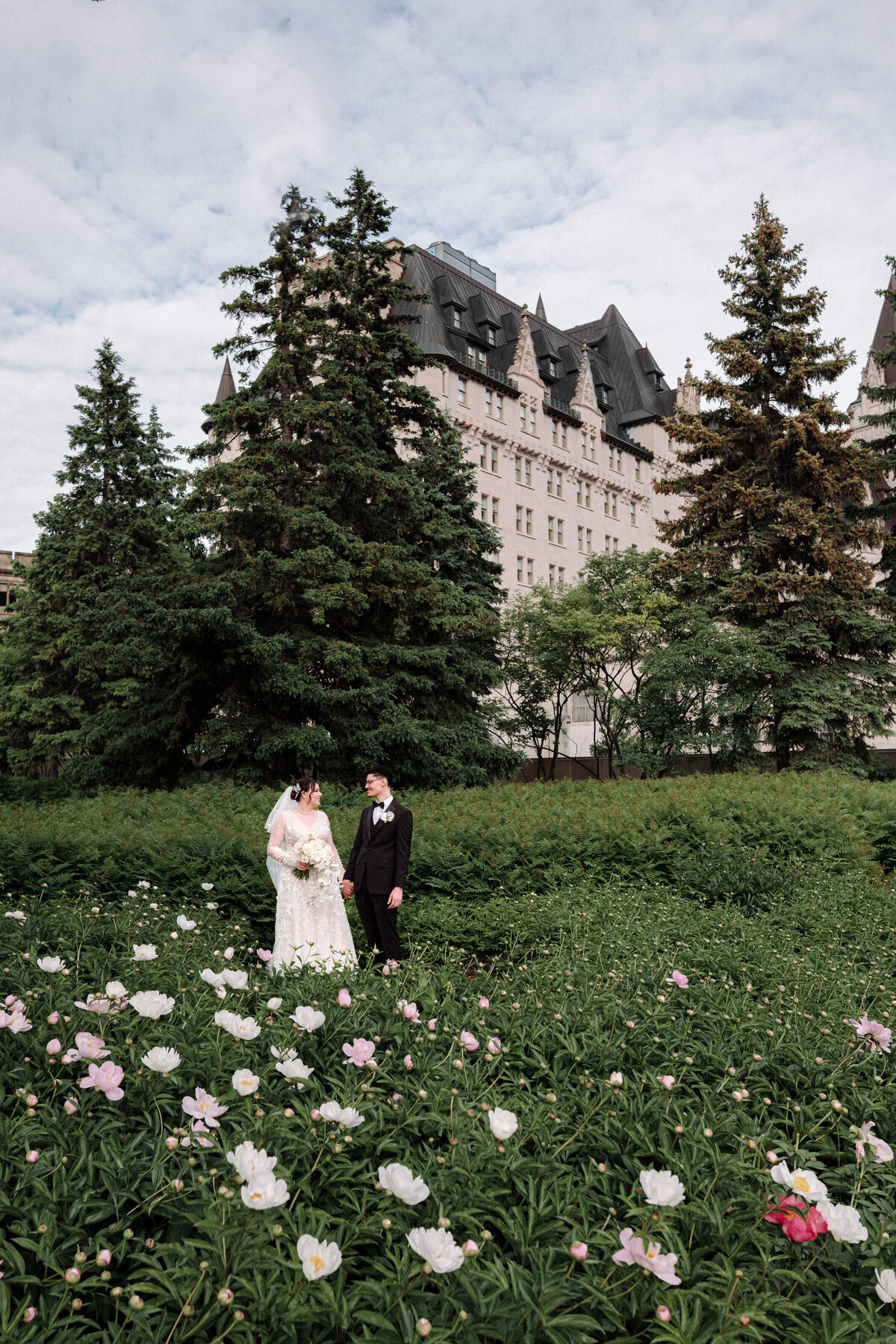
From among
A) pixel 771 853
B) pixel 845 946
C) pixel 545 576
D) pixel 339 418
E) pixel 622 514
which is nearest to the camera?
pixel 845 946

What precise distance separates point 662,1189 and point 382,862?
548 centimetres

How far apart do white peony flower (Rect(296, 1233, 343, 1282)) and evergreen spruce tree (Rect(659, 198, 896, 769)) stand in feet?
76.4

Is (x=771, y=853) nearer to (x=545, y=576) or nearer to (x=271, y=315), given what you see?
(x=271, y=315)

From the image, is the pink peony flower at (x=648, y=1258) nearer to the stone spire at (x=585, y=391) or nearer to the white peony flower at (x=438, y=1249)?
the white peony flower at (x=438, y=1249)

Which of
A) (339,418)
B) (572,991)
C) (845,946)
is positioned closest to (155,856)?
(572,991)

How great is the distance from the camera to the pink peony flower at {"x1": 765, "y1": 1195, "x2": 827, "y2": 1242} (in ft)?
6.72

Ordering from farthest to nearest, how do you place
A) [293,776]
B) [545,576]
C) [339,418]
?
[545,576], [339,418], [293,776]

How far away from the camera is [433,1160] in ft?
8.27

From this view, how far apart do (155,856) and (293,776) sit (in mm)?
8073

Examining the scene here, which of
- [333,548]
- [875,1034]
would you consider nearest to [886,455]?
[333,548]

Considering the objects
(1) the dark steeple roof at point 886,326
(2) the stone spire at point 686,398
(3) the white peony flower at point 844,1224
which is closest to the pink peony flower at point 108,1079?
(3) the white peony flower at point 844,1224

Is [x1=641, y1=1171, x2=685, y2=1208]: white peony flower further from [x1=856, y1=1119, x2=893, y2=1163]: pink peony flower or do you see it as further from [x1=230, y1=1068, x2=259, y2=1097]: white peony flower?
[x1=230, y1=1068, x2=259, y2=1097]: white peony flower

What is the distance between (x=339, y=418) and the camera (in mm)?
17625

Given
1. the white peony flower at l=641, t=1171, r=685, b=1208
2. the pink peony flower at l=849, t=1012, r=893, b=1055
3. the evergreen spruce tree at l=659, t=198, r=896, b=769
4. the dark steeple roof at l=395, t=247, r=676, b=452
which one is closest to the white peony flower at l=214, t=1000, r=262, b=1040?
the white peony flower at l=641, t=1171, r=685, b=1208
